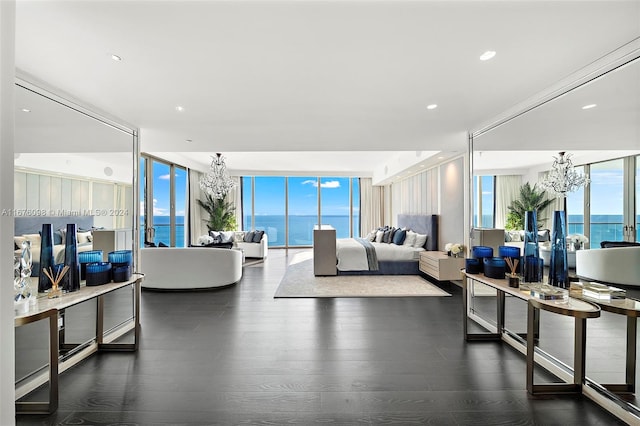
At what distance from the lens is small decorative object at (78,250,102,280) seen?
2586 mm

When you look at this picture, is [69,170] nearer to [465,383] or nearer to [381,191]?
[465,383]

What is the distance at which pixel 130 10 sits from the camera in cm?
154

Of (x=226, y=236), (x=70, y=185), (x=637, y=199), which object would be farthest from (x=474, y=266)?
(x=226, y=236)

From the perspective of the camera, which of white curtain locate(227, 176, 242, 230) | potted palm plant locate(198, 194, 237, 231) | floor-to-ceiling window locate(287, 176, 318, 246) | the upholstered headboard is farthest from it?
floor-to-ceiling window locate(287, 176, 318, 246)

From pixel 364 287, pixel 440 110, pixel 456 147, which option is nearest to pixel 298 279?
pixel 364 287

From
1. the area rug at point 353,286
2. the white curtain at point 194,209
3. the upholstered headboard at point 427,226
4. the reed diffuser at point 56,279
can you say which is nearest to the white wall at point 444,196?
the upholstered headboard at point 427,226

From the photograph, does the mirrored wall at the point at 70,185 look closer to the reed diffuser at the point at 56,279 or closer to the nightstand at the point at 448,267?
the reed diffuser at the point at 56,279

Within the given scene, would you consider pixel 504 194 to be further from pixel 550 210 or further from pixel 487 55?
pixel 487 55

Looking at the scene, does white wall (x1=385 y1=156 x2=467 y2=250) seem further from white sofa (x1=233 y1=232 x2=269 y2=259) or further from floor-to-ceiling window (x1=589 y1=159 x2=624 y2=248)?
white sofa (x1=233 y1=232 x2=269 y2=259)

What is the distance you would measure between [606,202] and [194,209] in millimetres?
8929

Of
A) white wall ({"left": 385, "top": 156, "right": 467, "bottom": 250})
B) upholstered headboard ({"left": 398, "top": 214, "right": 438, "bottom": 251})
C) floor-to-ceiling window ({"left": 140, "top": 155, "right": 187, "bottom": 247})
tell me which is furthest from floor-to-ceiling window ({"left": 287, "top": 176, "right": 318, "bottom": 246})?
upholstered headboard ({"left": 398, "top": 214, "right": 438, "bottom": 251})

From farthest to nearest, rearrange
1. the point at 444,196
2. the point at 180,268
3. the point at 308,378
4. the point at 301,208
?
the point at 301,208 < the point at 444,196 < the point at 180,268 < the point at 308,378

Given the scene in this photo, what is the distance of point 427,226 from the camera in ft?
22.0

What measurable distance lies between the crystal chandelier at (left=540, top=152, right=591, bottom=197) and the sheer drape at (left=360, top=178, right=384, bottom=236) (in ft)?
28.0
